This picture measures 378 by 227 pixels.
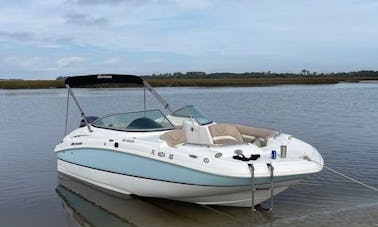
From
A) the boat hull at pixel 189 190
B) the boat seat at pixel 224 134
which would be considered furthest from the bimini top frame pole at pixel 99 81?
the boat hull at pixel 189 190

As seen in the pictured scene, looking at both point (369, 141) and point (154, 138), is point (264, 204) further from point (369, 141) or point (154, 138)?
point (369, 141)

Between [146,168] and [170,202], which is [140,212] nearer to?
[170,202]

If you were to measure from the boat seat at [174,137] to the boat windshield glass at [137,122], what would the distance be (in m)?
0.63

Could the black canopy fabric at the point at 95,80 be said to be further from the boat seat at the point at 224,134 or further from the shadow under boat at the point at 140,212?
the boat seat at the point at 224,134

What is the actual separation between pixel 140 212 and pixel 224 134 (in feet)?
6.62

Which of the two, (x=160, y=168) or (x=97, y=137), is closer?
(x=160, y=168)

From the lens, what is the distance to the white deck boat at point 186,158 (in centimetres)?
707

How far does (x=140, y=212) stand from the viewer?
27.1 feet

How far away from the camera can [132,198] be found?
888cm

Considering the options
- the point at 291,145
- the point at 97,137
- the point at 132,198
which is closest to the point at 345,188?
→ the point at 291,145

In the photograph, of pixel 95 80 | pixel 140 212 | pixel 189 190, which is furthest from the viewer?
pixel 95 80

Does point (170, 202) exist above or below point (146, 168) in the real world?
below

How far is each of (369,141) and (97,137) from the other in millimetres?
9059

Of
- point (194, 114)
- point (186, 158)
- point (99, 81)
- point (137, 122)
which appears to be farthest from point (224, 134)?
point (99, 81)
